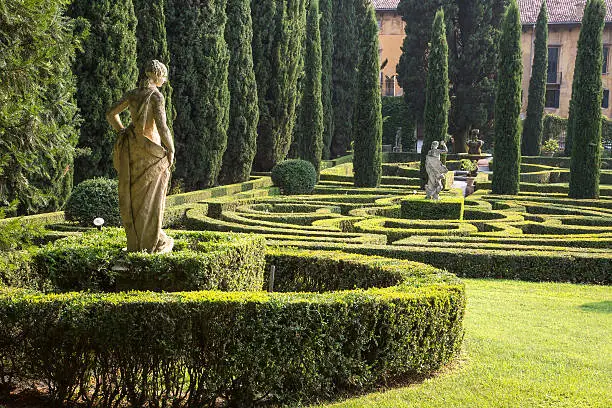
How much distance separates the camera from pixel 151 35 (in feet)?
64.3

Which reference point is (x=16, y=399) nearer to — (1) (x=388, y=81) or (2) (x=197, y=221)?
(2) (x=197, y=221)

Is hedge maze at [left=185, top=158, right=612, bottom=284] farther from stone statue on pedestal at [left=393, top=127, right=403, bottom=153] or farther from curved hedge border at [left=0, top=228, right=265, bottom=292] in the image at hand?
stone statue on pedestal at [left=393, top=127, right=403, bottom=153]

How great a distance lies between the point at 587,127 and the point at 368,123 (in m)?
6.54

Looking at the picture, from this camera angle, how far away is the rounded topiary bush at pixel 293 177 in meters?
23.5

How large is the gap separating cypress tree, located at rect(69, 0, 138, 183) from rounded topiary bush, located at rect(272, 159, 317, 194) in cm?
714

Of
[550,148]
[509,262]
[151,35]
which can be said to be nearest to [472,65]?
[550,148]

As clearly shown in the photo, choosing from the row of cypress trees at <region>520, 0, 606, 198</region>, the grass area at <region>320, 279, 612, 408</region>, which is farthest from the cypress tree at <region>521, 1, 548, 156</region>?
the grass area at <region>320, 279, 612, 408</region>

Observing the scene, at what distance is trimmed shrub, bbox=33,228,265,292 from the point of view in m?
7.70

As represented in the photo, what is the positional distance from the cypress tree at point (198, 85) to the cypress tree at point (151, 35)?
1680 mm

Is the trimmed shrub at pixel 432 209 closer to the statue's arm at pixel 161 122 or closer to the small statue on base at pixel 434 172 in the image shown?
the small statue on base at pixel 434 172

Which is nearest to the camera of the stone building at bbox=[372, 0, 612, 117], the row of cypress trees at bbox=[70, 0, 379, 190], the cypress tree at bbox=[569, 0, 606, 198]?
the row of cypress trees at bbox=[70, 0, 379, 190]

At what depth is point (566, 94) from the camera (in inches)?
1907

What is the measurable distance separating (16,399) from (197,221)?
9.75 metres

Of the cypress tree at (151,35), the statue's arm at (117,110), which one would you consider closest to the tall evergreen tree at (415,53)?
the cypress tree at (151,35)
